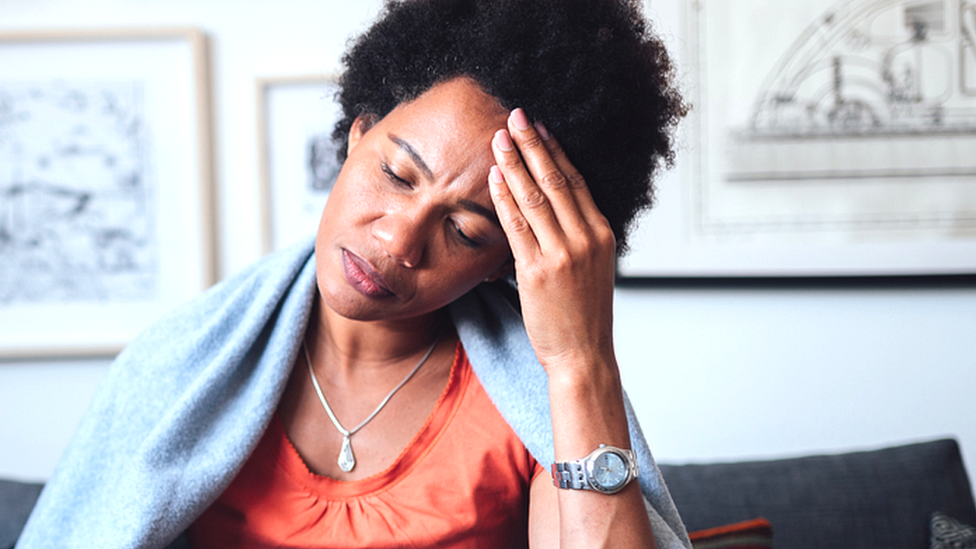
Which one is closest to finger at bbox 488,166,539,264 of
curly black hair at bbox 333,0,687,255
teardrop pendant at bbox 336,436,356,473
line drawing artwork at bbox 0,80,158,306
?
curly black hair at bbox 333,0,687,255

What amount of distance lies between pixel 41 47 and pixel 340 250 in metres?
1.24

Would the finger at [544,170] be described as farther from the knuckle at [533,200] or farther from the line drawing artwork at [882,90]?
the line drawing artwork at [882,90]

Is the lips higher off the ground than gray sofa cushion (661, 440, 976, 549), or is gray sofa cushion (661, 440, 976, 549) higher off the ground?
the lips

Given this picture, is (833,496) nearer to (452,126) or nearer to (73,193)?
(452,126)

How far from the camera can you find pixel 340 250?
35.5 inches

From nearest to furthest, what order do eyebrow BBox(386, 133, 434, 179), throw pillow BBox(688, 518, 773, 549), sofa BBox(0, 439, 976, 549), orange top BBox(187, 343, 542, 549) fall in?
eyebrow BBox(386, 133, 434, 179)
orange top BBox(187, 343, 542, 549)
throw pillow BBox(688, 518, 773, 549)
sofa BBox(0, 439, 976, 549)

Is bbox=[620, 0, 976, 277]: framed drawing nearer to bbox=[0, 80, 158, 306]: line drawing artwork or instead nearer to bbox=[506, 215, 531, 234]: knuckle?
bbox=[506, 215, 531, 234]: knuckle

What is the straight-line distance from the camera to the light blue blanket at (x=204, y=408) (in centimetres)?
94

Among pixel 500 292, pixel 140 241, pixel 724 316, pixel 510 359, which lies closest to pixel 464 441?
pixel 510 359

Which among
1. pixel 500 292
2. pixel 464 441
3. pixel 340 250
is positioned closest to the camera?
pixel 340 250

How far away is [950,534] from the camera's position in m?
1.34

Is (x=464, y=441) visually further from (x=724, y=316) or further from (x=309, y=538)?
(x=724, y=316)

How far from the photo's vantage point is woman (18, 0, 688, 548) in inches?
34.5

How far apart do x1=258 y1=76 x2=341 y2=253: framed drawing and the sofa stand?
75cm
